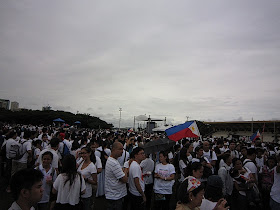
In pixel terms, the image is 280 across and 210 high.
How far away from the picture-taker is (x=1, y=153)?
7.17 m

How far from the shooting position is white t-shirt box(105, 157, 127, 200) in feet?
11.3

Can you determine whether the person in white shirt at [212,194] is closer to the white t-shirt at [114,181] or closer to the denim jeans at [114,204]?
the white t-shirt at [114,181]

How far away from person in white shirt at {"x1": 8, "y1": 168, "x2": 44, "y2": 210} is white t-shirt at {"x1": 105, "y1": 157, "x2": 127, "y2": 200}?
1679 mm

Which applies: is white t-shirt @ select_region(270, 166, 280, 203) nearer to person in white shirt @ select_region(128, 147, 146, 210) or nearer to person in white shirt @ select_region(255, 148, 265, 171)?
person in white shirt @ select_region(128, 147, 146, 210)

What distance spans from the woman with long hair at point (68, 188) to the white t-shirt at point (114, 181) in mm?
578

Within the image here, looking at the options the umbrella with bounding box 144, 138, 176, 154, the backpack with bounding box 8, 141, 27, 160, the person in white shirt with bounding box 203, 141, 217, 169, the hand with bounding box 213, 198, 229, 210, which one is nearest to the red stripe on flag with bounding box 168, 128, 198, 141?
the person in white shirt with bounding box 203, 141, 217, 169

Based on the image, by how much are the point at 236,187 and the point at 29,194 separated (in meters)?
4.48

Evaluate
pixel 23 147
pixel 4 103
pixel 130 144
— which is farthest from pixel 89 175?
pixel 4 103

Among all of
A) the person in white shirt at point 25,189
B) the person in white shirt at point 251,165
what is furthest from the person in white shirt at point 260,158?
the person in white shirt at point 25,189

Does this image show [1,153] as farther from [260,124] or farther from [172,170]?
[260,124]

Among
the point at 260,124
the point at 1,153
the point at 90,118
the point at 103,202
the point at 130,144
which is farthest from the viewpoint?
the point at 90,118

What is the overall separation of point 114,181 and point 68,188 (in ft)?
2.68

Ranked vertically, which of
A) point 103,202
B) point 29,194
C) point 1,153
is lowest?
point 103,202

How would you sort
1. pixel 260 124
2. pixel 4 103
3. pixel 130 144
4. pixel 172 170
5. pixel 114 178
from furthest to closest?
pixel 4 103, pixel 260 124, pixel 130 144, pixel 172 170, pixel 114 178
